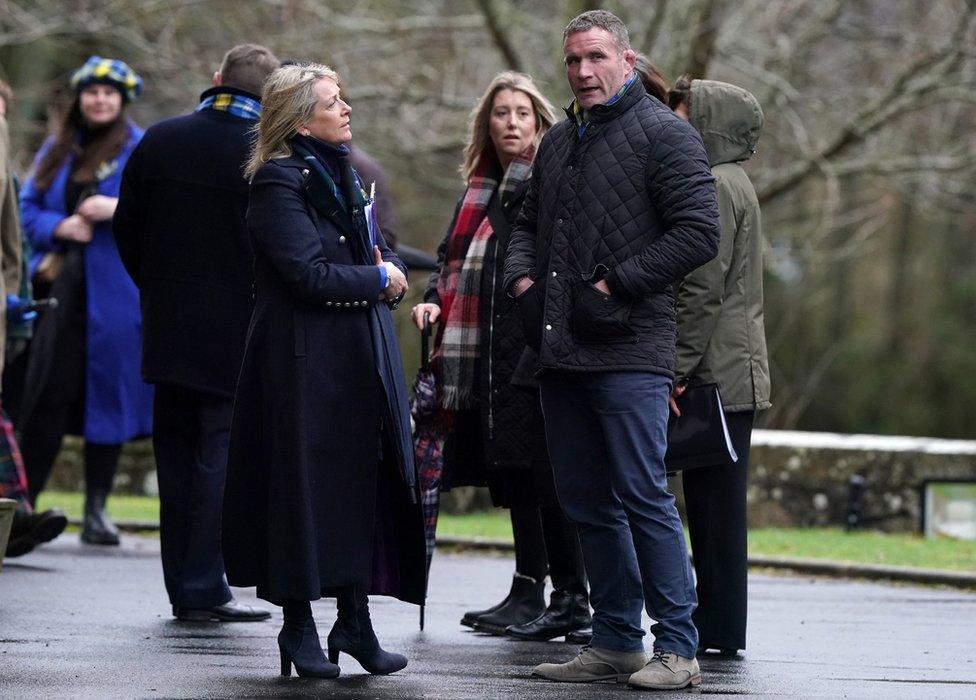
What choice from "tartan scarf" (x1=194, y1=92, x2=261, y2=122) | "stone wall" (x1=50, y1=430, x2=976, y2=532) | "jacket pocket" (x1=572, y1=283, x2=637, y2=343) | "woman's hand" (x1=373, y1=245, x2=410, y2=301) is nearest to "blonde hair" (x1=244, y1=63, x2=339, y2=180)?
"woman's hand" (x1=373, y1=245, x2=410, y2=301)

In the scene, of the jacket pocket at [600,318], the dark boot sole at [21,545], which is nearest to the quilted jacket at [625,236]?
the jacket pocket at [600,318]

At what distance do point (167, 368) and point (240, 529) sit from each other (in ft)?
4.48

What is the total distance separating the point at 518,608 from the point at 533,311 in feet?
5.46

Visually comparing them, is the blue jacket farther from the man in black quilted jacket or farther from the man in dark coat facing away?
the man in black quilted jacket

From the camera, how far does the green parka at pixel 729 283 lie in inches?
248

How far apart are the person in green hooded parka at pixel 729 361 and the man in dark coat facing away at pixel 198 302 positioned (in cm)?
167

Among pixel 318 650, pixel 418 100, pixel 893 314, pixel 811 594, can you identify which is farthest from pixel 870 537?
pixel 893 314

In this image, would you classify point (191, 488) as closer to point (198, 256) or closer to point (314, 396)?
point (198, 256)

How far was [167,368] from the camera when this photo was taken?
7.08 meters

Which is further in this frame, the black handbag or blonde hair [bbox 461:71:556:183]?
blonde hair [bbox 461:71:556:183]

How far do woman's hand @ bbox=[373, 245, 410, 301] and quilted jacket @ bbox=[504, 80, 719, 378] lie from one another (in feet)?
1.44

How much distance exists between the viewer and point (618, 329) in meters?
5.73

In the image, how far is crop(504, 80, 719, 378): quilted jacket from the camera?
18.7 ft

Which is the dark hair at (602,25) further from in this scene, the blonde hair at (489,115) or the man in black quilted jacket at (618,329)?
the blonde hair at (489,115)
